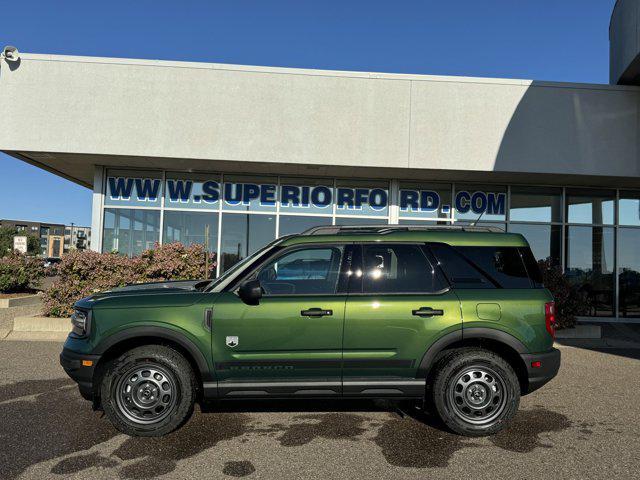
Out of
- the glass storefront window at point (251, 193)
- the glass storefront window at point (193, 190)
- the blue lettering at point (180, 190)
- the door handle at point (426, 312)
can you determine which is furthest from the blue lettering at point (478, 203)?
the door handle at point (426, 312)

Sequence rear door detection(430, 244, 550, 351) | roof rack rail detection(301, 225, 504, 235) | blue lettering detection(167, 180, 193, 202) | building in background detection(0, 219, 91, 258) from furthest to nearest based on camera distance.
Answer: building in background detection(0, 219, 91, 258), blue lettering detection(167, 180, 193, 202), roof rack rail detection(301, 225, 504, 235), rear door detection(430, 244, 550, 351)

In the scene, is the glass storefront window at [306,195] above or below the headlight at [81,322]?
above

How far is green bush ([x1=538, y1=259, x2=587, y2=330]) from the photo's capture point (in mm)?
9398

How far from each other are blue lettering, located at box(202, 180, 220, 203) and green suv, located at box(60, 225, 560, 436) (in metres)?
7.43

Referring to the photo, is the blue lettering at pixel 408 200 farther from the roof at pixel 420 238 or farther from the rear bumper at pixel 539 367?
the rear bumper at pixel 539 367

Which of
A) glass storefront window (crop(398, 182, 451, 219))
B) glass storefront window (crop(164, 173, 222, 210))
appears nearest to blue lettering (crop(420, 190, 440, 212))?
glass storefront window (crop(398, 182, 451, 219))

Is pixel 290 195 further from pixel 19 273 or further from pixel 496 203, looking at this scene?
pixel 19 273

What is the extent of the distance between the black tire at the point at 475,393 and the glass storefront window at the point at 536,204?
863 centimetres

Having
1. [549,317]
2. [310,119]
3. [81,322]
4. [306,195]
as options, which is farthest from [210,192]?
[549,317]

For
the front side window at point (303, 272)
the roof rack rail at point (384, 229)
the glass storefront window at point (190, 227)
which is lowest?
the front side window at point (303, 272)

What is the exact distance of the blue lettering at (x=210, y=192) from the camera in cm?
1163

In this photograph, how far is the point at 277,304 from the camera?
415 centimetres

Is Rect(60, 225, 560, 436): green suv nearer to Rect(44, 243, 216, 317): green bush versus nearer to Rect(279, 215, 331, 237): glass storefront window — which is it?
Rect(44, 243, 216, 317): green bush

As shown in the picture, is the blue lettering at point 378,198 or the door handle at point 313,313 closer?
the door handle at point 313,313
